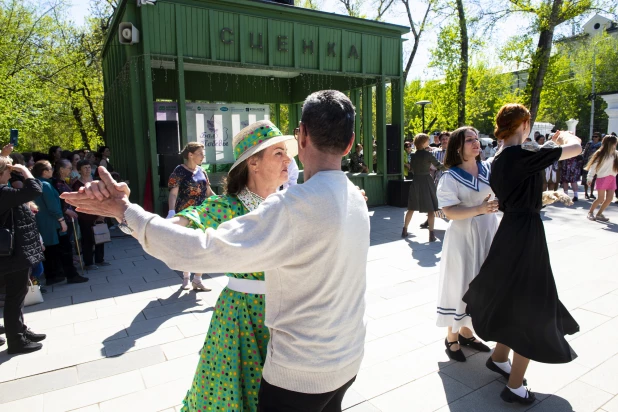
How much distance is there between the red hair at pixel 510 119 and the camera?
2.98 metres

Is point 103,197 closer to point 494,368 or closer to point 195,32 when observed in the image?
point 494,368

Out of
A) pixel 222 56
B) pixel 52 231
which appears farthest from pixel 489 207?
pixel 222 56

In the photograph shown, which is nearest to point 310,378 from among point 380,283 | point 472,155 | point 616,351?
point 472,155

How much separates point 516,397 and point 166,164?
26.0 ft

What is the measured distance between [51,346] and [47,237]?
86.6 inches

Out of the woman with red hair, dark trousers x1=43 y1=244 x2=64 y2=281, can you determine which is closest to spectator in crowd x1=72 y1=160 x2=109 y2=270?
dark trousers x1=43 y1=244 x2=64 y2=281

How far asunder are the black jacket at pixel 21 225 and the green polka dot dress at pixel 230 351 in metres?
2.83

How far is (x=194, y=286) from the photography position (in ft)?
18.1

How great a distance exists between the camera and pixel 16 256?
3900 mm

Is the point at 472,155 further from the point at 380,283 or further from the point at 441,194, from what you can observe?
the point at 380,283

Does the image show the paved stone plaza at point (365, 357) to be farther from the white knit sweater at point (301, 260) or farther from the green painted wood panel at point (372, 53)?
the green painted wood panel at point (372, 53)

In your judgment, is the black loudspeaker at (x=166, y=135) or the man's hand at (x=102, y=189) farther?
the black loudspeaker at (x=166, y=135)

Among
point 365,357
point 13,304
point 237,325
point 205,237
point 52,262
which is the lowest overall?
point 365,357

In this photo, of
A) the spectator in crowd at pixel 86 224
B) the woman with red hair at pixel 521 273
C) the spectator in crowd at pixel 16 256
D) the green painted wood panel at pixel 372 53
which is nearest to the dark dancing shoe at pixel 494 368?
the woman with red hair at pixel 521 273
